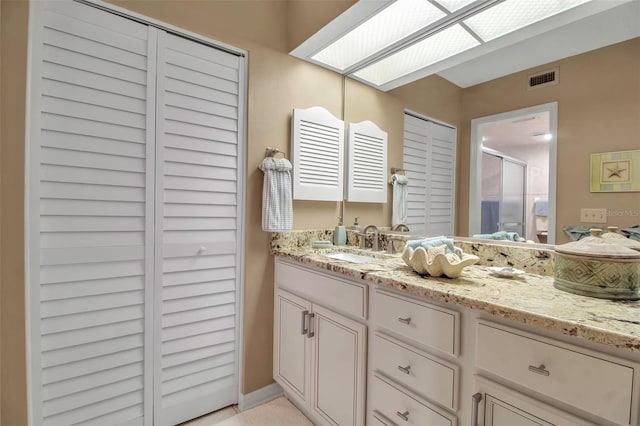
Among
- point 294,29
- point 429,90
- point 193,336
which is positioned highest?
point 294,29

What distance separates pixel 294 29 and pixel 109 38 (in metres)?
1.02

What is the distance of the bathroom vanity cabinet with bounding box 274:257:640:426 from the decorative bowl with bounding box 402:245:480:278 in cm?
15

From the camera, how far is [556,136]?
1.18 metres

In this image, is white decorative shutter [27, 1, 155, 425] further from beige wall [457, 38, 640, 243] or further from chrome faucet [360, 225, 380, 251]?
beige wall [457, 38, 640, 243]

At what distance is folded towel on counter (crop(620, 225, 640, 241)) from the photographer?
1024 millimetres

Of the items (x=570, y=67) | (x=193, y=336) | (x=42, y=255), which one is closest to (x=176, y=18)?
(x=42, y=255)

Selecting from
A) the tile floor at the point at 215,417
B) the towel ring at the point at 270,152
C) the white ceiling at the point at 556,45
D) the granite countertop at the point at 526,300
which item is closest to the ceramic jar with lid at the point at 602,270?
the granite countertop at the point at 526,300

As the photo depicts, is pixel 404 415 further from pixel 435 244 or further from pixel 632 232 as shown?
pixel 632 232

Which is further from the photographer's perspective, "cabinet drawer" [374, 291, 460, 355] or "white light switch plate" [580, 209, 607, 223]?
"white light switch plate" [580, 209, 607, 223]

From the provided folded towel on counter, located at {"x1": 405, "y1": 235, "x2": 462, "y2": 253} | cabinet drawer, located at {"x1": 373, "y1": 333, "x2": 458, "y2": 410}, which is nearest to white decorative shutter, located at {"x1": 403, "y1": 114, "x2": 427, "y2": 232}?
folded towel on counter, located at {"x1": 405, "y1": 235, "x2": 462, "y2": 253}

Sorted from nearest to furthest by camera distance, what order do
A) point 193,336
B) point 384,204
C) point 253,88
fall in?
point 193,336, point 253,88, point 384,204

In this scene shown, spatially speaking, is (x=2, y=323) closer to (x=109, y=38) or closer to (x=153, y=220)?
(x=153, y=220)

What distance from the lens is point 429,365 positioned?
0.99m

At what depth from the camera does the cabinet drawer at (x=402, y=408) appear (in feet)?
3.17
